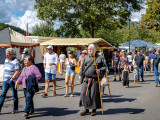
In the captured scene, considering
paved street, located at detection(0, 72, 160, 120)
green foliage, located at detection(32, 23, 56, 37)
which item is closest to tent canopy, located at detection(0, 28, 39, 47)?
paved street, located at detection(0, 72, 160, 120)

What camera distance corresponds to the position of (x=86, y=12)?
27.6 m

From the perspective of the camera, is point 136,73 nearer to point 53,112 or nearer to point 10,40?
point 10,40

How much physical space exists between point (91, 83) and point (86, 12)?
21201mm

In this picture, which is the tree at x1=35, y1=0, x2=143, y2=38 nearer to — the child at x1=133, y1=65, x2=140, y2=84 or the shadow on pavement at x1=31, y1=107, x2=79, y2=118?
the child at x1=133, y1=65, x2=140, y2=84

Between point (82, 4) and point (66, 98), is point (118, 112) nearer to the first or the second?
point (66, 98)

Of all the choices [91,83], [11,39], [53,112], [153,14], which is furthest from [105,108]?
[153,14]

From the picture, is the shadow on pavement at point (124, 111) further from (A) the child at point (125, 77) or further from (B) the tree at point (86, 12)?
(B) the tree at point (86, 12)

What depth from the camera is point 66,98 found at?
32.3 feet

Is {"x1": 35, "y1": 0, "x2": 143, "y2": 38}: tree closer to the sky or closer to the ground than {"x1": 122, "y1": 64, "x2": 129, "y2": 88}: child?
closer to the sky

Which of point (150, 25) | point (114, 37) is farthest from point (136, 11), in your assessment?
point (114, 37)

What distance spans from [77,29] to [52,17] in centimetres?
352

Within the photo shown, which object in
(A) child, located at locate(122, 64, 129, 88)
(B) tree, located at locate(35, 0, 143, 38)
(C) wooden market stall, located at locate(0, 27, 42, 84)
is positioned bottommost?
(A) child, located at locate(122, 64, 129, 88)

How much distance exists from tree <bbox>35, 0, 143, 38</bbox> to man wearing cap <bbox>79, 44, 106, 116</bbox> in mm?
19599

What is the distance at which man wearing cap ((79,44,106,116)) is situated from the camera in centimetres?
700
